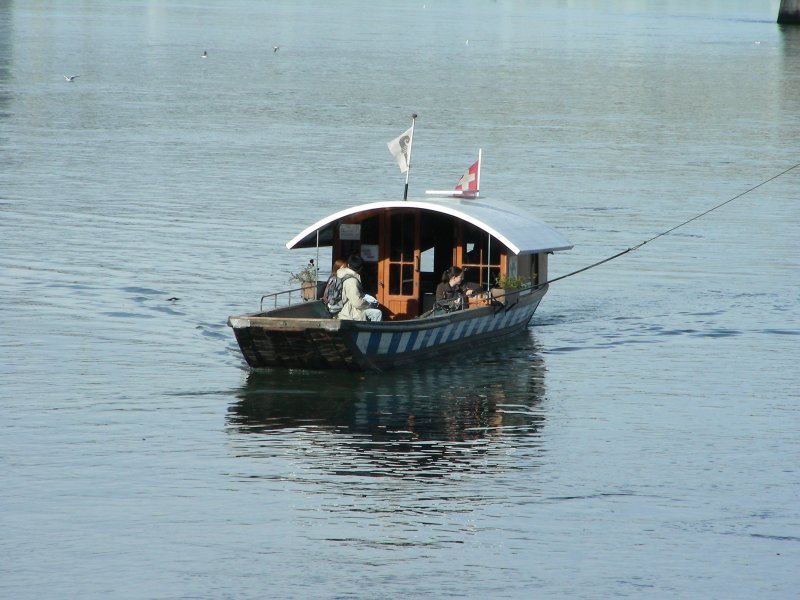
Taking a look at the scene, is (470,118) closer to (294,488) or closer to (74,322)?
(74,322)

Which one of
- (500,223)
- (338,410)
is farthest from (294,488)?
(500,223)

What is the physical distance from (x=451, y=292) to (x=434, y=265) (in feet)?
5.19

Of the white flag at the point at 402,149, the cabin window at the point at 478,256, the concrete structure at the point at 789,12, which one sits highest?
the concrete structure at the point at 789,12

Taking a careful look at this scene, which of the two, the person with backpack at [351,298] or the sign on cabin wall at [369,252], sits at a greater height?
the sign on cabin wall at [369,252]

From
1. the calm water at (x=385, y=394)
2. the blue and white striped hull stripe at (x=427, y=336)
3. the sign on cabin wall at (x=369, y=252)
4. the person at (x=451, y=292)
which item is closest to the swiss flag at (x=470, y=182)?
the sign on cabin wall at (x=369, y=252)

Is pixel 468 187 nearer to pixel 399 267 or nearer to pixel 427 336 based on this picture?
pixel 399 267

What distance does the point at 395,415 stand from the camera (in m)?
27.8

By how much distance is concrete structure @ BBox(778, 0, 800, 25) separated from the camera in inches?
6855

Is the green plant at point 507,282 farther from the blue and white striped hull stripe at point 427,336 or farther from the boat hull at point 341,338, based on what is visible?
the boat hull at point 341,338

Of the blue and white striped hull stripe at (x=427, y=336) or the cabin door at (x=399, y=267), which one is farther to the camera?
the cabin door at (x=399, y=267)

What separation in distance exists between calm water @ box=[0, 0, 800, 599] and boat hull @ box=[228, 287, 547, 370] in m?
0.46

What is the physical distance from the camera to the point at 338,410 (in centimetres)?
2816

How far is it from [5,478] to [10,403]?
5113 mm

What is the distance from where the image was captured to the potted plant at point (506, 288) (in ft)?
110
